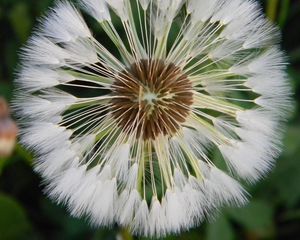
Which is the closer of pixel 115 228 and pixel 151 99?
pixel 151 99

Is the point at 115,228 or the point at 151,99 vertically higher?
the point at 151,99

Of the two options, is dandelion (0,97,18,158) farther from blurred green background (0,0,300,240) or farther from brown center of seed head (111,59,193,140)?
blurred green background (0,0,300,240)

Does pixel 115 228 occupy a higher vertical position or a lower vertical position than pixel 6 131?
lower

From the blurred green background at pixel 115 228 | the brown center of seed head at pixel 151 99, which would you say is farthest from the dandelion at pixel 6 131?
the blurred green background at pixel 115 228

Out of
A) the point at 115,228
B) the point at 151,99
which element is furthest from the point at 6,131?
the point at 115,228

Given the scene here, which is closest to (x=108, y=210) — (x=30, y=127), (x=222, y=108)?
(x=30, y=127)

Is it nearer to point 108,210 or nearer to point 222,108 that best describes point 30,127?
point 108,210

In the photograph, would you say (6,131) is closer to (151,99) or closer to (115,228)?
(151,99)
